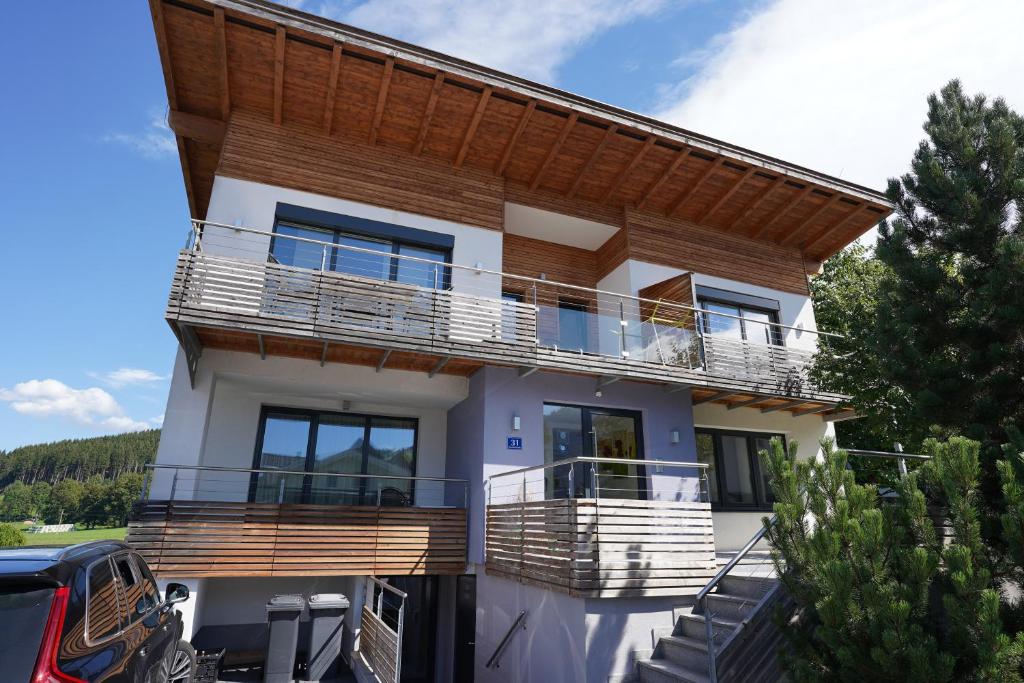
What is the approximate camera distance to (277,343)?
932 centimetres

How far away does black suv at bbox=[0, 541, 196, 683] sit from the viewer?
2.77 meters

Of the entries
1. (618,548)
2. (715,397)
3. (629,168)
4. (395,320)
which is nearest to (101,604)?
(618,548)

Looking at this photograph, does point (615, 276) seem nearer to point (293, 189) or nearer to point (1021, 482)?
point (293, 189)

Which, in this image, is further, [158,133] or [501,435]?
[158,133]

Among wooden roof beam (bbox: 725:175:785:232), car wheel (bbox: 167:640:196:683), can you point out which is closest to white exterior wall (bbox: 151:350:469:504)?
car wheel (bbox: 167:640:196:683)

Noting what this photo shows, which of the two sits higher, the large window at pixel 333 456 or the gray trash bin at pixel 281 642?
the large window at pixel 333 456

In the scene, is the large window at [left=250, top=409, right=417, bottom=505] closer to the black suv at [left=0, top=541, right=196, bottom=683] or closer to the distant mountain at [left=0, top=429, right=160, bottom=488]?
the black suv at [left=0, top=541, right=196, bottom=683]

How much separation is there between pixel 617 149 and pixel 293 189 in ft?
21.0

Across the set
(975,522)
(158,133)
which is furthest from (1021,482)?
(158,133)

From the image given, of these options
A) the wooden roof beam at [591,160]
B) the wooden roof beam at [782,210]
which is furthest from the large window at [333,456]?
the wooden roof beam at [782,210]

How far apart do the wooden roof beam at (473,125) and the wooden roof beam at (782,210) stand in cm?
748

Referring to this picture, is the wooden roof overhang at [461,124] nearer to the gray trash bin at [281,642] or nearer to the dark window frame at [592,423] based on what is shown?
the dark window frame at [592,423]

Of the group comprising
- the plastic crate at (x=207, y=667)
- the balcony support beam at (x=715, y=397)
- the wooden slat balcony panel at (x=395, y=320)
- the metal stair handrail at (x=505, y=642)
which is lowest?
the plastic crate at (x=207, y=667)

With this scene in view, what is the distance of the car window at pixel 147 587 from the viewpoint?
466 cm
